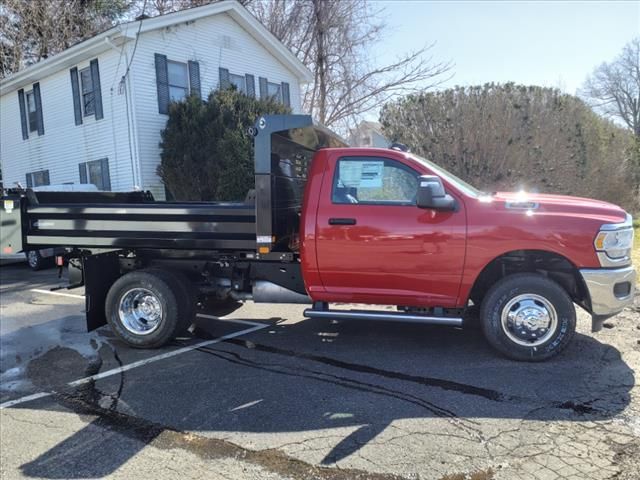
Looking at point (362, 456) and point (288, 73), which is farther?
point (288, 73)

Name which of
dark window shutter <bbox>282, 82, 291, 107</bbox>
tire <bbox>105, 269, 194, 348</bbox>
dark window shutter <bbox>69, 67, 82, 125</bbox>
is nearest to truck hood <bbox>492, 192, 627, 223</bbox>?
tire <bbox>105, 269, 194, 348</bbox>

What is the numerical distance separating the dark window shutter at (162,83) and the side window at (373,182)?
12.6 metres

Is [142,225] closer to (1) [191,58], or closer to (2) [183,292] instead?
(2) [183,292]

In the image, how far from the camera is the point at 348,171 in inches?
208

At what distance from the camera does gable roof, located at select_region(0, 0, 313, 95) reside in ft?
49.8

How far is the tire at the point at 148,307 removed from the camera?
5.75 m

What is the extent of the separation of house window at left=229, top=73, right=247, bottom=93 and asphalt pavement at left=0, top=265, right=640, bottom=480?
14.1 m

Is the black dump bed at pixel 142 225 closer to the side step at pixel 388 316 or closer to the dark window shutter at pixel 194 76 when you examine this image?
the side step at pixel 388 316

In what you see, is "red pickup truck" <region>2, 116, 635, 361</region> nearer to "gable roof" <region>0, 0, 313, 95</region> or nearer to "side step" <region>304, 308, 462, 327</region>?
"side step" <region>304, 308, 462, 327</region>

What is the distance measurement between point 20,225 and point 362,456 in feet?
15.6

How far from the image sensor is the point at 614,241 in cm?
475

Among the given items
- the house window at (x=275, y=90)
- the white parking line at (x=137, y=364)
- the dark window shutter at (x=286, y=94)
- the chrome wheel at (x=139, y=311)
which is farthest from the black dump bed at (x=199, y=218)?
the dark window shutter at (x=286, y=94)

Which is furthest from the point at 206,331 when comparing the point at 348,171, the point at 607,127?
the point at 607,127

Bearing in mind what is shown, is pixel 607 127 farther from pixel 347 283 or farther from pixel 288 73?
pixel 347 283
